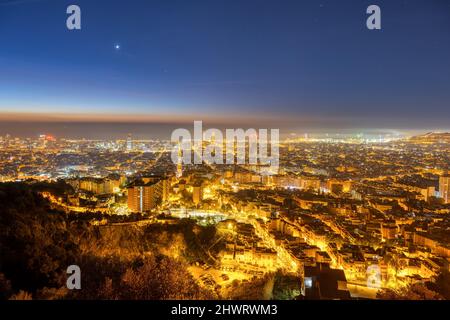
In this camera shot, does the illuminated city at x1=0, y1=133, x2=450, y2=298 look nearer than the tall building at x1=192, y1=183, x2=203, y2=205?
Yes

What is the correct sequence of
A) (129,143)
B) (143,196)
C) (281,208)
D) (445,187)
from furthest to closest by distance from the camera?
(129,143) → (445,187) → (281,208) → (143,196)

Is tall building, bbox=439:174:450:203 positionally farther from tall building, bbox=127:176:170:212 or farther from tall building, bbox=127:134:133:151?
tall building, bbox=127:134:133:151

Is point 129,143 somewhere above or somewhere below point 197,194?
above

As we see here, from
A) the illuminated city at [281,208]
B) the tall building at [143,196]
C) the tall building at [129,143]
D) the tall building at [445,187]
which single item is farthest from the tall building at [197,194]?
the tall building at [129,143]

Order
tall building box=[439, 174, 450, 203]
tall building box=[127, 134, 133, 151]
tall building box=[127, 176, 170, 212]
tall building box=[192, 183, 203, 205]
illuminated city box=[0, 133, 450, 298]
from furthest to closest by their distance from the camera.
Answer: tall building box=[127, 134, 133, 151]
tall building box=[439, 174, 450, 203]
tall building box=[192, 183, 203, 205]
tall building box=[127, 176, 170, 212]
illuminated city box=[0, 133, 450, 298]

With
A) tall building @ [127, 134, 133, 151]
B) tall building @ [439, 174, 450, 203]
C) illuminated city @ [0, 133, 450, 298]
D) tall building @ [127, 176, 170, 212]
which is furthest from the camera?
tall building @ [127, 134, 133, 151]

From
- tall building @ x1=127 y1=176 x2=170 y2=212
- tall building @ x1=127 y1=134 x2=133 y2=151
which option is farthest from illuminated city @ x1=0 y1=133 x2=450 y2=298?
tall building @ x1=127 y1=134 x2=133 y2=151

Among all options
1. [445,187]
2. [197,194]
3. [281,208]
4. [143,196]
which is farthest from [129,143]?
[445,187]

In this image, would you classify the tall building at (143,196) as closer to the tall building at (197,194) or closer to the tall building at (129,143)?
the tall building at (197,194)

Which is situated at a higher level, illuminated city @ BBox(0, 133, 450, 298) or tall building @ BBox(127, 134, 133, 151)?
tall building @ BBox(127, 134, 133, 151)

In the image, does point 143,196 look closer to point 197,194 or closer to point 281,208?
point 197,194

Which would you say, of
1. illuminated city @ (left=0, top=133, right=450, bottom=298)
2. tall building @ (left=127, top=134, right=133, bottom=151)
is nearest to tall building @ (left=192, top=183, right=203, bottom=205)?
illuminated city @ (left=0, top=133, right=450, bottom=298)

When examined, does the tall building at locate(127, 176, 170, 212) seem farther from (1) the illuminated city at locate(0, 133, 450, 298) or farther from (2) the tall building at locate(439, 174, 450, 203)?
(2) the tall building at locate(439, 174, 450, 203)
